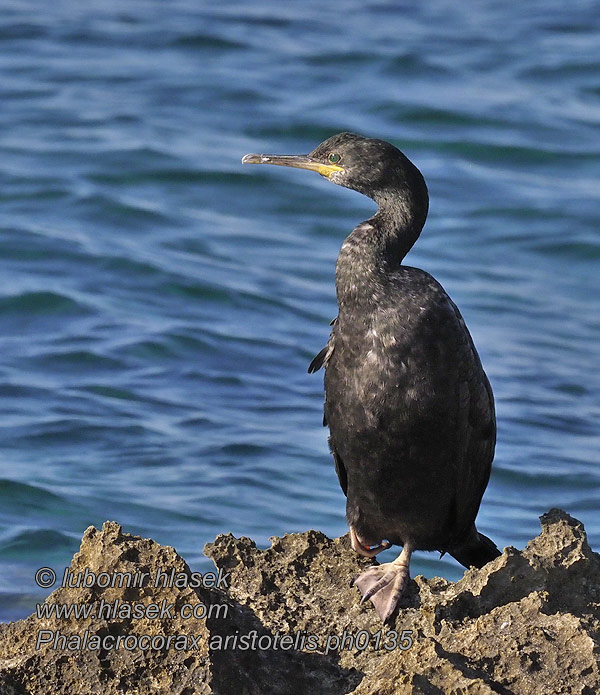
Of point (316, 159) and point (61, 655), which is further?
point (316, 159)

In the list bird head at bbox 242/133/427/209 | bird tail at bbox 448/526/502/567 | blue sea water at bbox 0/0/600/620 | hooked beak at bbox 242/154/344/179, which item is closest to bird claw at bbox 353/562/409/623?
bird tail at bbox 448/526/502/567

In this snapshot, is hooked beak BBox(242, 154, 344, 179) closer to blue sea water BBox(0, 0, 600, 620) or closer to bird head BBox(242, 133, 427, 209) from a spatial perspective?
bird head BBox(242, 133, 427, 209)

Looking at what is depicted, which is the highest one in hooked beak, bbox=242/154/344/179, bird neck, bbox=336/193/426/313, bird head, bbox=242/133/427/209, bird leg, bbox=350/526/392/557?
bird head, bbox=242/133/427/209

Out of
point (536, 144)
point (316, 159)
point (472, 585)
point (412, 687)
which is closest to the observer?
point (412, 687)

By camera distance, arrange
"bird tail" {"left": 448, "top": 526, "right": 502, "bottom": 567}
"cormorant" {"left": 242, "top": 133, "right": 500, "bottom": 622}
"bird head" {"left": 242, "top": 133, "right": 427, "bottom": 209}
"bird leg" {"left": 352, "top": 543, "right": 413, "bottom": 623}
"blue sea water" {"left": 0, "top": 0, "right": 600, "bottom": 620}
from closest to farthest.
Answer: "bird leg" {"left": 352, "top": 543, "right": 413, "bottom": 623}
"cormorant" {"left": 242, "top": 133, "right": 500, "bottom": 622}
"bird head" {"left": 242, "top": 133, "right": 427, "bottom": 209}
"bird tail" {"left": 448, "top": 526, "right": 502, "bottom": 567}
"blue sea water" {"left": 0, "top": 0, "right": 600, "bottom": 620}

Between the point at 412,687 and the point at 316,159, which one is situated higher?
the point at 316,159

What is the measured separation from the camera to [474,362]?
5.13 metres

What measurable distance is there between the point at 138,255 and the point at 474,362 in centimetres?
657

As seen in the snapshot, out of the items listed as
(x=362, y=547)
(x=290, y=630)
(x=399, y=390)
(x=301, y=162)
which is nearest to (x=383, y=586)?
(x=290, y=630)

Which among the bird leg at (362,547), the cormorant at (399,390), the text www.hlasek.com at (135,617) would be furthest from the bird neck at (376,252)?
the text www.hlasek.com at (135,617)

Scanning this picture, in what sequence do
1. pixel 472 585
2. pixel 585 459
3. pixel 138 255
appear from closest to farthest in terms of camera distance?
pixel 472 585, pixel 585 459, pixel 138 255

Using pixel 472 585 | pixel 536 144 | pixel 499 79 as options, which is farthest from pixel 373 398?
pixel 499 79

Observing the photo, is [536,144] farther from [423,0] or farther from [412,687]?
[412,687]

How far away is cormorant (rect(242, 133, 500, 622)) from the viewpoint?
5004 millimetres
